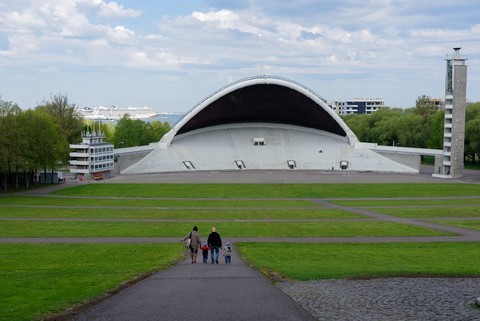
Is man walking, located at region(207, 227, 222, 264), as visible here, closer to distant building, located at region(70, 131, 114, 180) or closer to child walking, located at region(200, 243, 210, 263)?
child walking, located at region(200, 243, 210, 263)

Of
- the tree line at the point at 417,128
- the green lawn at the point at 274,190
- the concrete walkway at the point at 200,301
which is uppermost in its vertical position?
the tree line at the point at 417,128

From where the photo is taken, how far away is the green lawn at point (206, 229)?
32719 mm

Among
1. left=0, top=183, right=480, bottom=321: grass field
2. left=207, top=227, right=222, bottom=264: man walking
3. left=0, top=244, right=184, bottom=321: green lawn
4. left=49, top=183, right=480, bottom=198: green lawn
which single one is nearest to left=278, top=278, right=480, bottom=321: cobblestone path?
left=0, top=183, right=480, bottom=321: grass field

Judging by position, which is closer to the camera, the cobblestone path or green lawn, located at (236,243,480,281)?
the cobblestone path

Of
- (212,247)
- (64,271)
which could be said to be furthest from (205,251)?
(64,271)

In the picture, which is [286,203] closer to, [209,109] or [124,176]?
[124,176]

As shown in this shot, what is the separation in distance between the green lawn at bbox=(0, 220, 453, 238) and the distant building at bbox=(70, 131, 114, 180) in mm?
34693

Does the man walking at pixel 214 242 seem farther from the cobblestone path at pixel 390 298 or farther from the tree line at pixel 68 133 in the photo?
the tree line at pixel 68 133

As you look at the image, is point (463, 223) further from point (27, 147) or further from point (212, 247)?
point (27, 147)

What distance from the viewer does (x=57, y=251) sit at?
85.5ft

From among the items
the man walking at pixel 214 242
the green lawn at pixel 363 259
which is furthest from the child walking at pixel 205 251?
the green lawn at pixel 363 259

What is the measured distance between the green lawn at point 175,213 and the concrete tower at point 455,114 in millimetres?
37094

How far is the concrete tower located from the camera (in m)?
77.2

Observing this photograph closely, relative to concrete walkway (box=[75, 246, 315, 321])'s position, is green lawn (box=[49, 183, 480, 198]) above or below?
below
